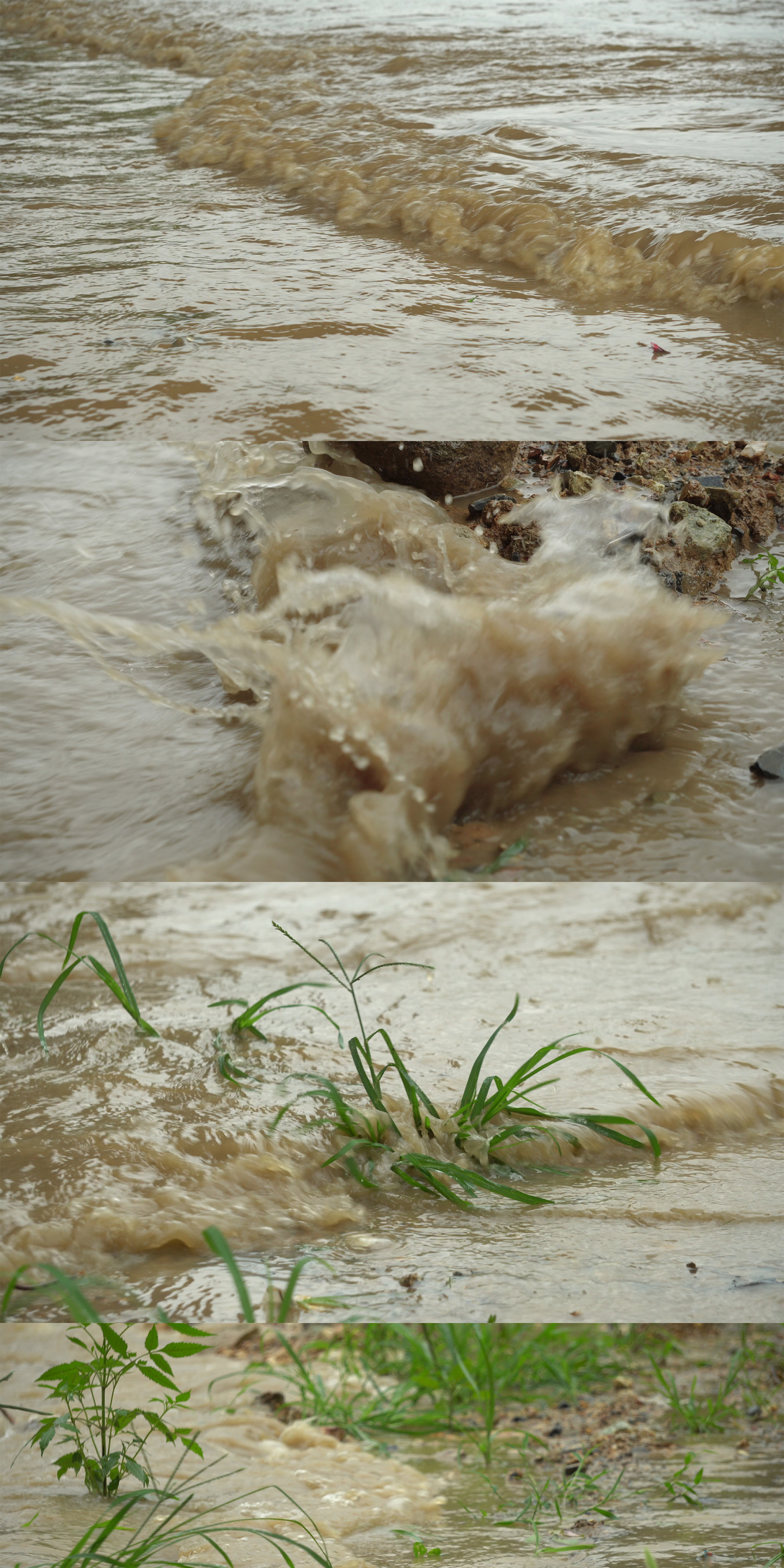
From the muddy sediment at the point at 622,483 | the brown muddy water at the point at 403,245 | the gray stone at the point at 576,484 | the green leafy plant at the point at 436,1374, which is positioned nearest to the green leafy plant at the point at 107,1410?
the green leafy plant at the point at 436,1374

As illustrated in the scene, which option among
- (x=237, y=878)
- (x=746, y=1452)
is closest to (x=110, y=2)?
(x=237, y=878)

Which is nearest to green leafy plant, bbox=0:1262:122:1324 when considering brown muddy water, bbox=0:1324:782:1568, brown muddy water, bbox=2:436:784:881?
brown muddy water, bbox=0:1324:782:1568

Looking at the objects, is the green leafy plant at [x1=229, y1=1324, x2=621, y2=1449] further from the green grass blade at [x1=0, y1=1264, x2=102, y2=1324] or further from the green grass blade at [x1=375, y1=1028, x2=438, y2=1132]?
the green grass blade at [x1=0, y1=1264, x2=102, y2=1324]

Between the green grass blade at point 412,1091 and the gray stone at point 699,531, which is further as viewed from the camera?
the gray stone at point 699,531

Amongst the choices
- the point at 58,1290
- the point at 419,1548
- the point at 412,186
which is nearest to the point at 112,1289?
the point at 58,1290

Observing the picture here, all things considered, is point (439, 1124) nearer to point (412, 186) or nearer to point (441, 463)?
point (441, 463)

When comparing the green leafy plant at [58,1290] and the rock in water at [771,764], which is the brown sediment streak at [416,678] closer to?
the rock in water at [771,764]

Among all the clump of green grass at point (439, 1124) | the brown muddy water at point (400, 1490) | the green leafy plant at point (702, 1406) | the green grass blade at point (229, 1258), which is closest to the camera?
the green grass blade at point (229, 1258)
